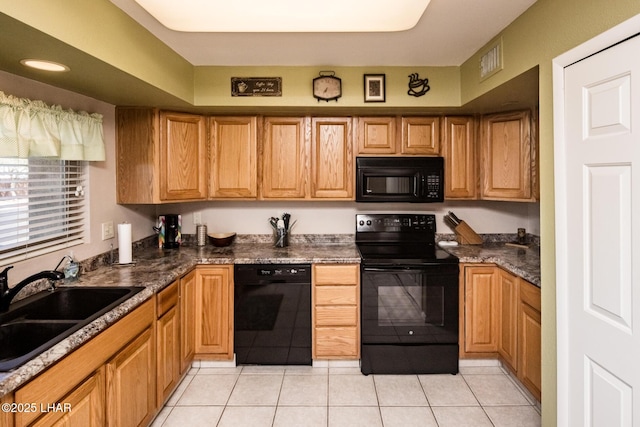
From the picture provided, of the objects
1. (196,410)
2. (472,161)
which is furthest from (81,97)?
(472,161)

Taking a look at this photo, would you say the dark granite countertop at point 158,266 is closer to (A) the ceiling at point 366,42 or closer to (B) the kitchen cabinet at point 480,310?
(B) the kitchen cabinet at point 480,310

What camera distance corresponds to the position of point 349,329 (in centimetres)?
296

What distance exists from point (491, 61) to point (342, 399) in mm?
2444

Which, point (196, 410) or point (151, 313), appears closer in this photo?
point (151, 313)

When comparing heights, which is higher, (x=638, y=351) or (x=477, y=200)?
(x=477, y=200)

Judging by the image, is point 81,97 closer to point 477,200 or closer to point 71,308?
point 71,308

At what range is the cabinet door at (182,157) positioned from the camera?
2.94 metres

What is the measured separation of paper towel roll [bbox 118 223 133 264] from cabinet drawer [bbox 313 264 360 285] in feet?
4.46

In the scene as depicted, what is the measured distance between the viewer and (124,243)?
2.65 m

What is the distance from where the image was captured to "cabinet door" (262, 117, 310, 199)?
3219mm

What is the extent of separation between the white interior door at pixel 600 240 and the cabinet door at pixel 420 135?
5.03ft

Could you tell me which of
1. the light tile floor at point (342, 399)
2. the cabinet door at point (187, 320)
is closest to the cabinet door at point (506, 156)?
Result: the light tile floor at point (342, 399)

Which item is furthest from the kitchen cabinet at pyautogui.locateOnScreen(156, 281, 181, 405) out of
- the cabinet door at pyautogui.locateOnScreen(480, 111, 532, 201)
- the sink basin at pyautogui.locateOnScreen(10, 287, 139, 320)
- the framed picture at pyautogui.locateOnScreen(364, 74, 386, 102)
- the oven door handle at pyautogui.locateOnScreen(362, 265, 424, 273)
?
the cabinet door at pyautogui.locateOnScreen(480, 111, 532, 201)

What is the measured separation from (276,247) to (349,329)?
967 millimetres
